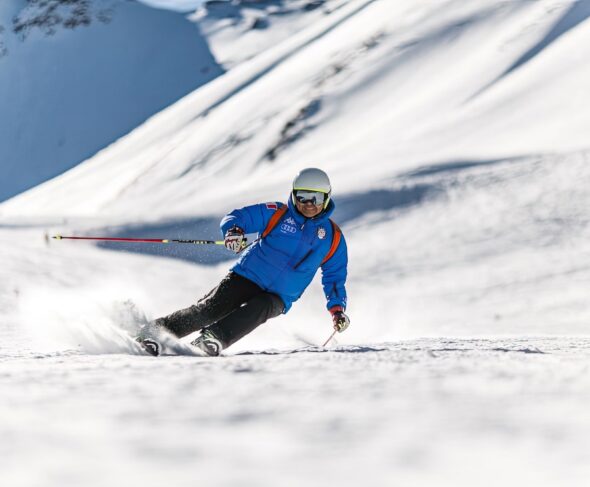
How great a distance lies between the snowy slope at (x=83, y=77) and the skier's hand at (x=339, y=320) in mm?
34200

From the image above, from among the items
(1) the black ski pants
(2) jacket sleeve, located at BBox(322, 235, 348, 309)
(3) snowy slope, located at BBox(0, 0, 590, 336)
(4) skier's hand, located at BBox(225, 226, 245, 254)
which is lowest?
(3) snowy slope, located at BBox(0, 0, 590, 336)

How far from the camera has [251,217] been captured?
534 centimetres

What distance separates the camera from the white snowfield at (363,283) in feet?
5.35

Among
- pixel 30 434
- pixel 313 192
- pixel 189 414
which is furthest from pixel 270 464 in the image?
pixel 313 192

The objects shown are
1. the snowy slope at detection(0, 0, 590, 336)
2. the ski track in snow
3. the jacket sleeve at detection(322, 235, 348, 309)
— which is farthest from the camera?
the snowy slope at detection(0, 0, 590, 336)

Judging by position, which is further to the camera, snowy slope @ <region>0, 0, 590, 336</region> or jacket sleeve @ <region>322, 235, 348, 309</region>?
snowy slope @ <region>0, 0, 590, 336</region>

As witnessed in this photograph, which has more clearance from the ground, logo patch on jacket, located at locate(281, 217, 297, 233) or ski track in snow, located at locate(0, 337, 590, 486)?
ski track in snow, located at locate(0, 337, 590, 486)

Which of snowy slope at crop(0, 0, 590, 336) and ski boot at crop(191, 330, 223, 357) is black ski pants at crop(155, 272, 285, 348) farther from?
snowy slope at crop(0, 0, 590, 336)

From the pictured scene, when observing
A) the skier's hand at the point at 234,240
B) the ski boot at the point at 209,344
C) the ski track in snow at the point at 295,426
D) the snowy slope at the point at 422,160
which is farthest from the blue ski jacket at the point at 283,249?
the ski track in snow at the point at 295,426

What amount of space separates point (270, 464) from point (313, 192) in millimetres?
3819

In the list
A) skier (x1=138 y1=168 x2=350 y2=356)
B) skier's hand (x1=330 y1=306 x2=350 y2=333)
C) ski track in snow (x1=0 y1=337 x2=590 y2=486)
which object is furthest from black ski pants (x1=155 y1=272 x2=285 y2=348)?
ski track in snow (x1=0 y1=337 x2=590 y2=486)

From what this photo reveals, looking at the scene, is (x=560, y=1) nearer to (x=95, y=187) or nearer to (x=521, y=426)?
(x=95, y=187)

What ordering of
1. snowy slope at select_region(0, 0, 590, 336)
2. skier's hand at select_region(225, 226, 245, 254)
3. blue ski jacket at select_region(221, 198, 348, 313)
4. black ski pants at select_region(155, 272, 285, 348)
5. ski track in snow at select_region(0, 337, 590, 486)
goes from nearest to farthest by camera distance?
ski track in snow at select_region(0, 337, 590, 486), black ski pants at select_region(155, 272, 285, 348), skier's hand at select_region(225, 226, 245, 254), blue ski jacket at select_region(221, 198, 348, 313), snowy slope at select_region(0, 0, 590, 336)

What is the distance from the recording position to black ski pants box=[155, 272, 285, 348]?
4516mm
